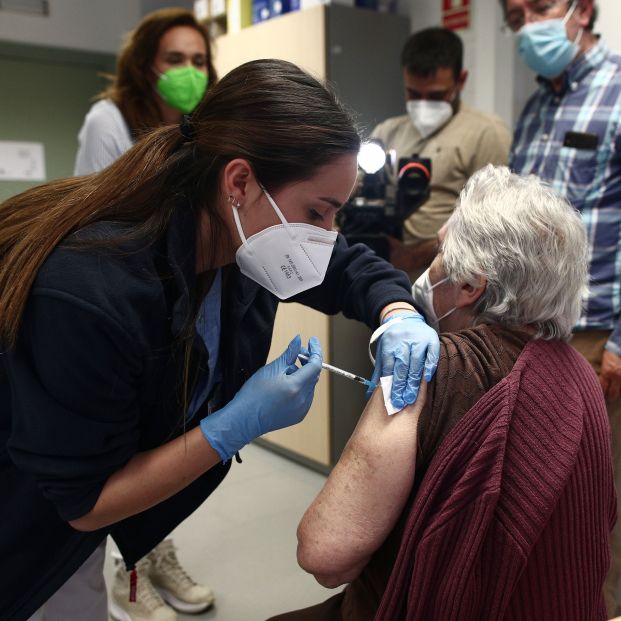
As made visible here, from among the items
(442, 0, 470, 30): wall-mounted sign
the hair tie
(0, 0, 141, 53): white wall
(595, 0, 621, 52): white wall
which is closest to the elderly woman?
the hair tie

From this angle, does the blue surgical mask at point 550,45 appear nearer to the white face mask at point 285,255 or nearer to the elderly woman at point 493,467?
the elderly woman at point 493,467

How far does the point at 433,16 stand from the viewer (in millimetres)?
2879

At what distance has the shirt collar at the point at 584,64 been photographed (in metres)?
1.92

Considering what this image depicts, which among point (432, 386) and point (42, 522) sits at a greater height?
point (432, 386)

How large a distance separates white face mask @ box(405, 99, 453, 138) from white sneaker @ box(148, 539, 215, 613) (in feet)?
5.51

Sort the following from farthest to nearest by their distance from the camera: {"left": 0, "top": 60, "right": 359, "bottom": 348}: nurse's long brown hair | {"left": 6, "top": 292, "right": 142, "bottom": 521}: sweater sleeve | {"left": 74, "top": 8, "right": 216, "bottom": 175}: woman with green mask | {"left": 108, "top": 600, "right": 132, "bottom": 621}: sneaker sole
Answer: {"left": 74, "top": 8, "right": 216, "bottom": 175}: woman with green mask → {"left": 108, "top": 600, "right": 132, "bottom": 621}: sneaker sole → {"left": 0, "top": 60, "right": 359, "bottom": 348}: nurse's long brown hair → {"left": 6, "top": 292, "right": 142, "bottom": 521}: sweater sleeve

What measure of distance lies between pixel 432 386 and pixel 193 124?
583 mm

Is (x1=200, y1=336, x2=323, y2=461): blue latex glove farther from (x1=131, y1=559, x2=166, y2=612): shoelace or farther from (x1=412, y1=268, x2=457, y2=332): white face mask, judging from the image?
(x1=131, y1=559, x2=166, y2=612): shoelace

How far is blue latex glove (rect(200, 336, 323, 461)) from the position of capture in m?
1.03

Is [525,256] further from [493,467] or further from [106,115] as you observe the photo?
[106,115]

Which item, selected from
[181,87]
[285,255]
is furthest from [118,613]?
[181,87]

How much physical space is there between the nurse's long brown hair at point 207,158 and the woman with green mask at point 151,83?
1.03 metres

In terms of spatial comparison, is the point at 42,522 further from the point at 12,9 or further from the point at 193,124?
the point at 12,9

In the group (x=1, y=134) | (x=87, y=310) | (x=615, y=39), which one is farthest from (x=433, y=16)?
(x=1, y=134)
